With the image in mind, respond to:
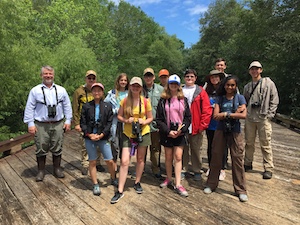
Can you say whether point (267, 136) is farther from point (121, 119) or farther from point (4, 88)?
point (4, 88)

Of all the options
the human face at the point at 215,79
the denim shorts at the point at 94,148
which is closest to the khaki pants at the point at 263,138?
the human face at the point at 215,79

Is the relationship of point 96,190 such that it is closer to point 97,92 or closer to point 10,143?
point 97,92

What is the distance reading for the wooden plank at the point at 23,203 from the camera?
121 inches

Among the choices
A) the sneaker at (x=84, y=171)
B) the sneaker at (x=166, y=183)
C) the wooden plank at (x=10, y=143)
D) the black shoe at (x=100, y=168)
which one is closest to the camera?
the sneaker at (x=166, y=183)

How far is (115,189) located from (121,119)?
3.67 feet

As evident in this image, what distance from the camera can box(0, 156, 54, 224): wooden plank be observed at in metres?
3.08

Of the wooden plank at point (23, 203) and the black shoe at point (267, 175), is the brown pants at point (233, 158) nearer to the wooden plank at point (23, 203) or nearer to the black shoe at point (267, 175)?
the black shoe at point (267, 175)

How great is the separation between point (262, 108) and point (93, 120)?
2.75 meters

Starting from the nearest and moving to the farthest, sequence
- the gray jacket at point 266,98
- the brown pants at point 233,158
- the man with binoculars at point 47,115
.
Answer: the brown pants at point 233,158 → the man with binoculars at point 47,115 → the gray jacket at point 266,98

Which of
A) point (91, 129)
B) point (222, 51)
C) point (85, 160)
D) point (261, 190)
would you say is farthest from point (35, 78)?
point (222, 51)

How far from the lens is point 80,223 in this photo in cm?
296

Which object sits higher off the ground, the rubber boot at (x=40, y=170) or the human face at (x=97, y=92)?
the human face at (x=97, y=92)

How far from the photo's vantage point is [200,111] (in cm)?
403

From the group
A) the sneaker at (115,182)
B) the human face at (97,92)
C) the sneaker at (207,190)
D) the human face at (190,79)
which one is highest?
the human face at (190,79)
